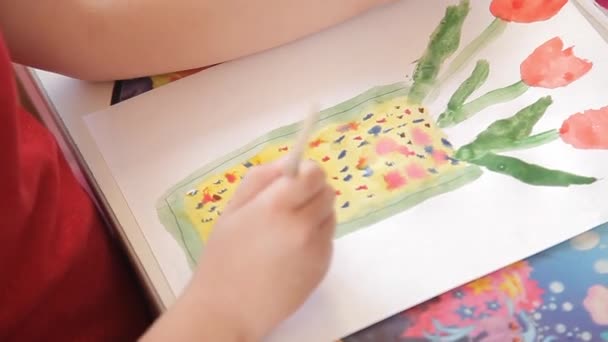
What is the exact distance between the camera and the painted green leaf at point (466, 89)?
52 centimetres

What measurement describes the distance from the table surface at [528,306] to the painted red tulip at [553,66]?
0.39 feet

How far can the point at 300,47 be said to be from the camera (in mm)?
569

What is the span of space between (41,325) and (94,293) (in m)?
0.04

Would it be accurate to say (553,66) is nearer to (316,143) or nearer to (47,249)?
(316,143)

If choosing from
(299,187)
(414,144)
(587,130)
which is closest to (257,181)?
(299,187)

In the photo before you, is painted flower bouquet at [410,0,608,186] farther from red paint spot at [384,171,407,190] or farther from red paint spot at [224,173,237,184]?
red paint spot at [224,173,237,184]

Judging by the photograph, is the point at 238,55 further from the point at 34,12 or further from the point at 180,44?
the point at 34,12

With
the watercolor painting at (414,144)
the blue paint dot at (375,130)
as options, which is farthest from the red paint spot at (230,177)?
the blue paint dot at (375,130)

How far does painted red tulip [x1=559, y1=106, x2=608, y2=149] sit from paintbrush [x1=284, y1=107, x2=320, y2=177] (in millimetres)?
219

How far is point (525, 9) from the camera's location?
1.86ft

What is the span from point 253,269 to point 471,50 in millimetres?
253

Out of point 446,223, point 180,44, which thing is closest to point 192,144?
point 180,44

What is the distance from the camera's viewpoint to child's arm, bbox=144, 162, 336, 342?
42cm

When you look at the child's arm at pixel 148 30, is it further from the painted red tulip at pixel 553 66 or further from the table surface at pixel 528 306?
the table surface at pixel 528 306
